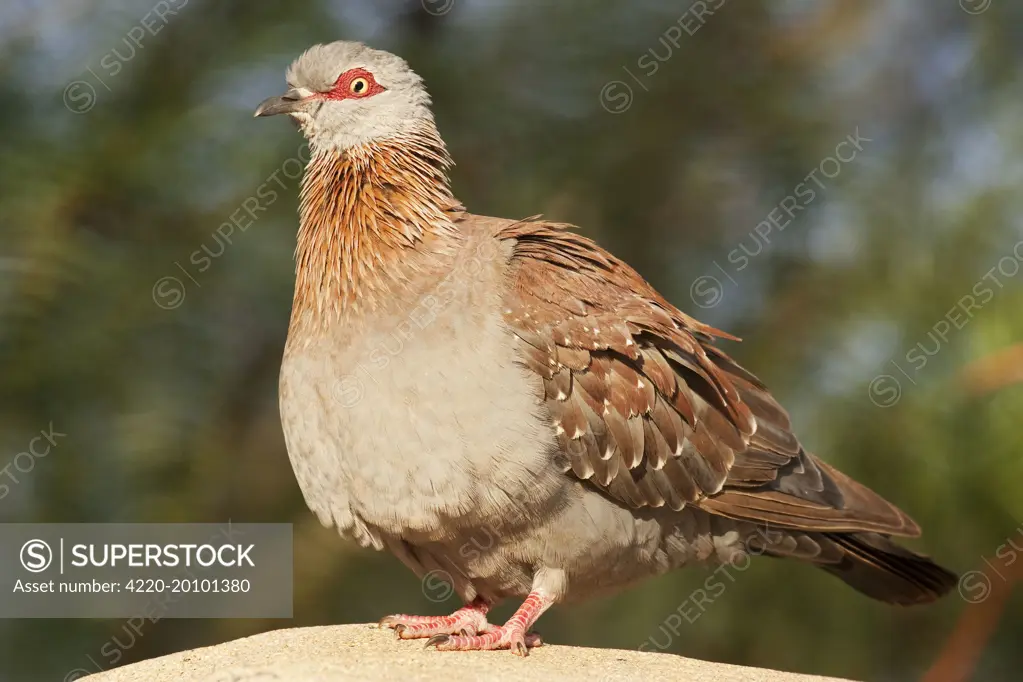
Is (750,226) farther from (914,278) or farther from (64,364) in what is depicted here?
(64,364)

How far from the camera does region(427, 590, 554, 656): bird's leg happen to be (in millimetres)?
3879

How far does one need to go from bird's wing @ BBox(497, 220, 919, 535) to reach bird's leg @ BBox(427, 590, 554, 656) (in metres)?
0.49

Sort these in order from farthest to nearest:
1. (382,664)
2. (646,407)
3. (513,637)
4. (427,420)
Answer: (646,407), (513,637), (427,420), (382,664)

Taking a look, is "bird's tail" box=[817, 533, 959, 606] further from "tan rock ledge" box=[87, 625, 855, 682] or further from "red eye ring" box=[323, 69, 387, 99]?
"red eye ring" box=[323, 69, 387, 99]

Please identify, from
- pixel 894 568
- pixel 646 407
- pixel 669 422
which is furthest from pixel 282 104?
pixel 894 568

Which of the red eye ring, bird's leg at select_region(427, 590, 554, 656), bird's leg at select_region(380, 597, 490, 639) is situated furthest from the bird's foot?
the red eye ring

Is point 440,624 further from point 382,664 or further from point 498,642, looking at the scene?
point 382,664

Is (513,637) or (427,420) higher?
(427,420)

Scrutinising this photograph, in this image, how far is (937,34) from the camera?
6.75 m

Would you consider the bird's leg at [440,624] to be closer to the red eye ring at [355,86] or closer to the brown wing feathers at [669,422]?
the brown wing feathers at [669,422]

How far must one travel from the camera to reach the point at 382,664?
3.46m

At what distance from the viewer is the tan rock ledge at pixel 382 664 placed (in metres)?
3.32

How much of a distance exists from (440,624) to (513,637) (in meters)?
0.39

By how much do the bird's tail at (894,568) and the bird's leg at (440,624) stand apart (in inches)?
56.8
